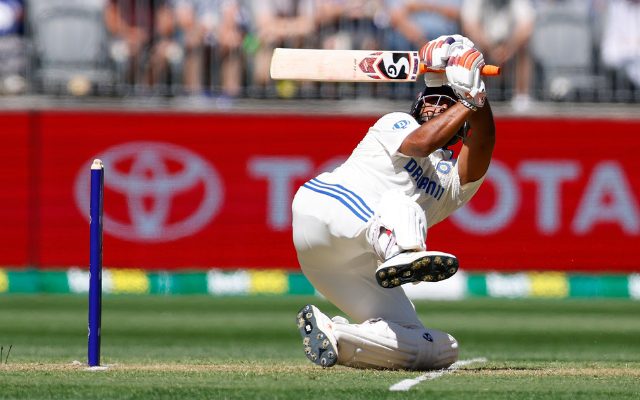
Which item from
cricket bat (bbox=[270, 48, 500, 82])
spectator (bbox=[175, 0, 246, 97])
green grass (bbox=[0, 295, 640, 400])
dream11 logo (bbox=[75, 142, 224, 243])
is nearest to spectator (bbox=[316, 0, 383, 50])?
spectator (bbox=[175, 0, 246, 97])

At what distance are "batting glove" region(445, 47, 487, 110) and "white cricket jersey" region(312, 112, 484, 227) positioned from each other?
308 millimetres

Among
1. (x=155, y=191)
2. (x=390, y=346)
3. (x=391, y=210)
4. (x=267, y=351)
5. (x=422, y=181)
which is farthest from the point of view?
(x=155, y=191)

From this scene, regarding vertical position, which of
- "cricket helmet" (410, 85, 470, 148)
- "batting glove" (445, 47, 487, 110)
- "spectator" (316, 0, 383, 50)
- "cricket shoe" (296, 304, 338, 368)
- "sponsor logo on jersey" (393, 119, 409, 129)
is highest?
"spectator" (316, 0, 383, 50)

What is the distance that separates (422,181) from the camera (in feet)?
22.1

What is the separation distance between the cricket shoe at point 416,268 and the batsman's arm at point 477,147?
96cm

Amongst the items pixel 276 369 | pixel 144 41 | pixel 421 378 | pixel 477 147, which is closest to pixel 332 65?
pixel 477 147

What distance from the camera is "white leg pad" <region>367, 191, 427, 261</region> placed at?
20.1ft

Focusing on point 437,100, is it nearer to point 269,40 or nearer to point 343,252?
point 343,252

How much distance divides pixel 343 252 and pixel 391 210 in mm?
460

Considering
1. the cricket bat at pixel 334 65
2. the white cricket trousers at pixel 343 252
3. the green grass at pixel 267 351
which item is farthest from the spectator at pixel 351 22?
the white cricket trousers at pixel 343 252

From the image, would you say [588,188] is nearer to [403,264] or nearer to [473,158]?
[473,158]

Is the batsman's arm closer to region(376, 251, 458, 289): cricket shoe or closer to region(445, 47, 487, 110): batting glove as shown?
region(445, 47, 487, 110): batting glove

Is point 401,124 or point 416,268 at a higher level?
point 401,124

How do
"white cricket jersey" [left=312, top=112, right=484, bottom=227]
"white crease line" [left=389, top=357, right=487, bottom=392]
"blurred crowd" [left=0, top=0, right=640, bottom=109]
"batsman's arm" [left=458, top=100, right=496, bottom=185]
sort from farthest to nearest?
"blurred crowd" [left=0, top=0, right=640, bottom=109] < "batsman's arm" [left=458, top=100, right=496, bottom=185] < "white cricket jersey" [left=312, top=112, right=484, bottom=227] < "white crease line" [left=389, top=357, right=487, bottom=392]
